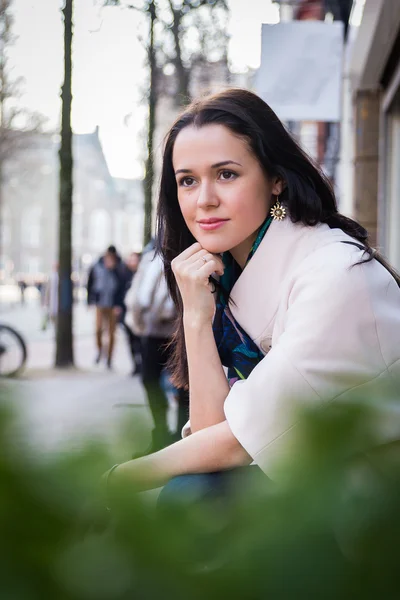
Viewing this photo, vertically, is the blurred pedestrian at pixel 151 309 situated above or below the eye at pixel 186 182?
below

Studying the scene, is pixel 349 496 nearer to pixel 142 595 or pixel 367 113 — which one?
pixel 142 595

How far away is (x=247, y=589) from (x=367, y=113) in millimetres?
7399

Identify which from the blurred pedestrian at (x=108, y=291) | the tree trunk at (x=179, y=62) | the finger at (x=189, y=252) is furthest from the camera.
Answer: the blurred pedestrian at (x=108, y=291)

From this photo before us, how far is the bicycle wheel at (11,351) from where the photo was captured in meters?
9.26

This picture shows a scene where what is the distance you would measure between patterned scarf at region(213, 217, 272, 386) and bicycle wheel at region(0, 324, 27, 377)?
7514mm

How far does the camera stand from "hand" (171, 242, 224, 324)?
1924 mm

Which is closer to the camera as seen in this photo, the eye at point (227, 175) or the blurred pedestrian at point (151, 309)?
the eye at point (227, 175)

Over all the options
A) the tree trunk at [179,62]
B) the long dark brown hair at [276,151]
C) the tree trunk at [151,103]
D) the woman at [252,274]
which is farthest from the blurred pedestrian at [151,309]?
the tree trunk at [179,62]

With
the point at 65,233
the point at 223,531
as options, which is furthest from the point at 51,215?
the point at 223,531

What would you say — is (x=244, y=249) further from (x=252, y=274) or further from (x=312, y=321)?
(x=312, y=321)

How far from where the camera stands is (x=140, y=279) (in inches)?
228

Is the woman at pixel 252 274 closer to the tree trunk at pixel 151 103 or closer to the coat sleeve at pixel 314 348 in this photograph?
the coat sleeve at pixel 314 348

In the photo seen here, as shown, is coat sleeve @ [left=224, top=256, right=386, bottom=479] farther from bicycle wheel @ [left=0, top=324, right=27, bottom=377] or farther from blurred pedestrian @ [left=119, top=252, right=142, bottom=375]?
bicycle wheel @ [left=0, top=324, right=27, bottom=377]

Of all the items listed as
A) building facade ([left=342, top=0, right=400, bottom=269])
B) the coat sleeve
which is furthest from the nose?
building facade ([left=342, top=0, right=400, bottom=269])
